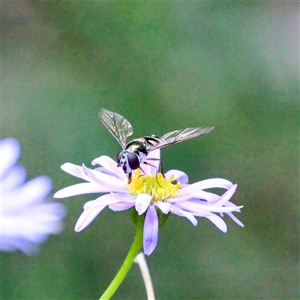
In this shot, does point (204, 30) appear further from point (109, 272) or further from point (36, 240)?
point (36, 240)

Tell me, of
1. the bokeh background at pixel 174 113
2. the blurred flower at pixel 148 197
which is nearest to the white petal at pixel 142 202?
the blurred flower at pixel 148 197

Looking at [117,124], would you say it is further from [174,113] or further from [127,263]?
[174,113]

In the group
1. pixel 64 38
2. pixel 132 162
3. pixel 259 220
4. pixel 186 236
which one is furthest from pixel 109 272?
pixel 132 162

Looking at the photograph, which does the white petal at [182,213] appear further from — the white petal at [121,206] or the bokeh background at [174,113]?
the bokeh background at [174,113]

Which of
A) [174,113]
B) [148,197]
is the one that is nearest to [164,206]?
[148,197]

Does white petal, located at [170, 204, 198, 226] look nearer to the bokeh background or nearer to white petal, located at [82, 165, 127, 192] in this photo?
white petal, located at [82, 165, 127, 192]

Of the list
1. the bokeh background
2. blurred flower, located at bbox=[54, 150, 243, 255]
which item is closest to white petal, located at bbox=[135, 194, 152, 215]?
blurred flower, located at bbox=[54, 150, 243, 255]

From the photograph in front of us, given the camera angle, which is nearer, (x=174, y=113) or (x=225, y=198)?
(x=225, y=198)
